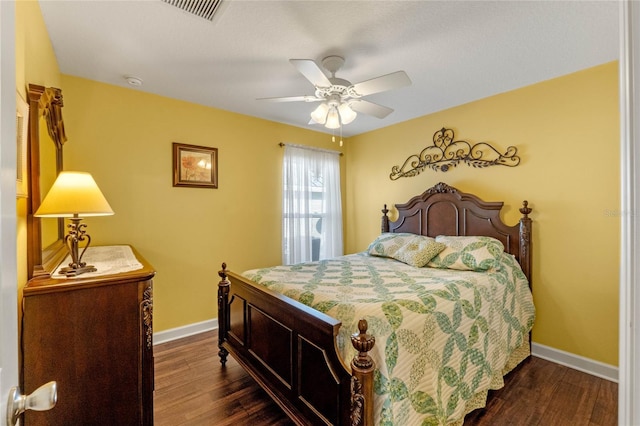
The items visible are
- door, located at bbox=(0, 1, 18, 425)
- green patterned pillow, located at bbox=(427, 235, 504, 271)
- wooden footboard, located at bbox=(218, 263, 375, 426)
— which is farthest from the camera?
green patterned pillow, located at bbox=(427, 235, 504, 271)

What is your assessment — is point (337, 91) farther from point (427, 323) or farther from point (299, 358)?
point (299, 358)

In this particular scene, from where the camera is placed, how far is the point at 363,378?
1.27 m

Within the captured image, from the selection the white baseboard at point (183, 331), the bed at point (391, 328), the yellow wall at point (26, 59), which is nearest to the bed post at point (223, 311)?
the bed at point (391, 328)

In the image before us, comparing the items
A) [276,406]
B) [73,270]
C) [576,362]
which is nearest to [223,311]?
[276,406]

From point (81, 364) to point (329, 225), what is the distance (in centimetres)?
327

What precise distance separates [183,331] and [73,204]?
2.10 m

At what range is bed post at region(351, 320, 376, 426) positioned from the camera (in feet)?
4.18

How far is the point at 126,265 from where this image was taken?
1.72 meters

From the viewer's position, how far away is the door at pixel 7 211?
547mm

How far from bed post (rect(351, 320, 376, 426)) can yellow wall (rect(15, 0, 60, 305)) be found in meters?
1.44

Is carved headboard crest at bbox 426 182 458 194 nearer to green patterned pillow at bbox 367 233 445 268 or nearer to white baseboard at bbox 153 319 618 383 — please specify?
green patterned pillow at bbox 367 233 445 268

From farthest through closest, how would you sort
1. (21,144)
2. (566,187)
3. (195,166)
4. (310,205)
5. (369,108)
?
(310,205)
(195,166)
(566,187)
(369,108)
(21,144)

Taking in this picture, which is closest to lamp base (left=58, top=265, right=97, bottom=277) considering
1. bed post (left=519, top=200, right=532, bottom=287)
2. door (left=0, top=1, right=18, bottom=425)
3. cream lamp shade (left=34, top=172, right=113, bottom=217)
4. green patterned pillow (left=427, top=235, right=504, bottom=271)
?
cream lamp shade (left=34, top=172, right=113, bottom=217)

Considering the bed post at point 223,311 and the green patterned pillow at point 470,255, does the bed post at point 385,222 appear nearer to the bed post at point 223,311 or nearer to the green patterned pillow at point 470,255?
the green patterned pillow at point 470,255
